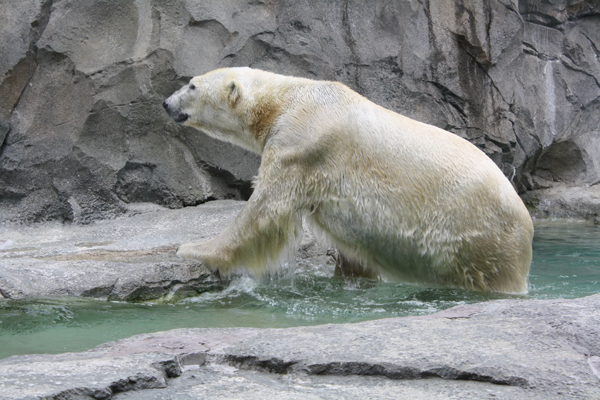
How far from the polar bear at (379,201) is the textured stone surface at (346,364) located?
184 centimetres

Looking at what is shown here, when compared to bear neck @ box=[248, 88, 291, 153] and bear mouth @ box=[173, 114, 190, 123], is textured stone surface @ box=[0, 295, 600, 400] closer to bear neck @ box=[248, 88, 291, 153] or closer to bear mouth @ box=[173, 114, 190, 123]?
bear neck @ box=[248, 88, 291, 153]

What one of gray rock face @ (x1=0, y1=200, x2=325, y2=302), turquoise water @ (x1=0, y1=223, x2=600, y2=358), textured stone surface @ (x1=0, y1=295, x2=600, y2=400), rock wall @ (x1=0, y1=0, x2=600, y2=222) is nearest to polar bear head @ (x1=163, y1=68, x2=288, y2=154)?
gray rock face @ (x1=0, y1=200, x2=325, y2=302)

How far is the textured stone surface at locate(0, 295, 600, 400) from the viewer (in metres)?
1.61

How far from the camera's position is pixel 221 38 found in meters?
6.62

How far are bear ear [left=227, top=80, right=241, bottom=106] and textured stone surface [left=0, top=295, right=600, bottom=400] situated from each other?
2656 mm

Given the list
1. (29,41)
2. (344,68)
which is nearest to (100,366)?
(29,41)

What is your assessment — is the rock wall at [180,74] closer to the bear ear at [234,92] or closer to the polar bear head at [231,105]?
the polar bear head at [231,105]

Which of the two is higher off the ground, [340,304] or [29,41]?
[29,41]

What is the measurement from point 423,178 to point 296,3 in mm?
3742

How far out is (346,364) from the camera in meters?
1.80

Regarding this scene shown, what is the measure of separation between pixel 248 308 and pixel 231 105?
1.66m

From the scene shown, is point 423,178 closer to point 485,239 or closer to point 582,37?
point 485,239

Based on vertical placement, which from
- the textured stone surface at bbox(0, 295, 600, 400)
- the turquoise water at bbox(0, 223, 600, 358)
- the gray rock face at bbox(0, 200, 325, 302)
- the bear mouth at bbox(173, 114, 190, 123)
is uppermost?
the bear mouth at bbox(173, 114, 190, 123)

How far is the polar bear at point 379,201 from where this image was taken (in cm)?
405
